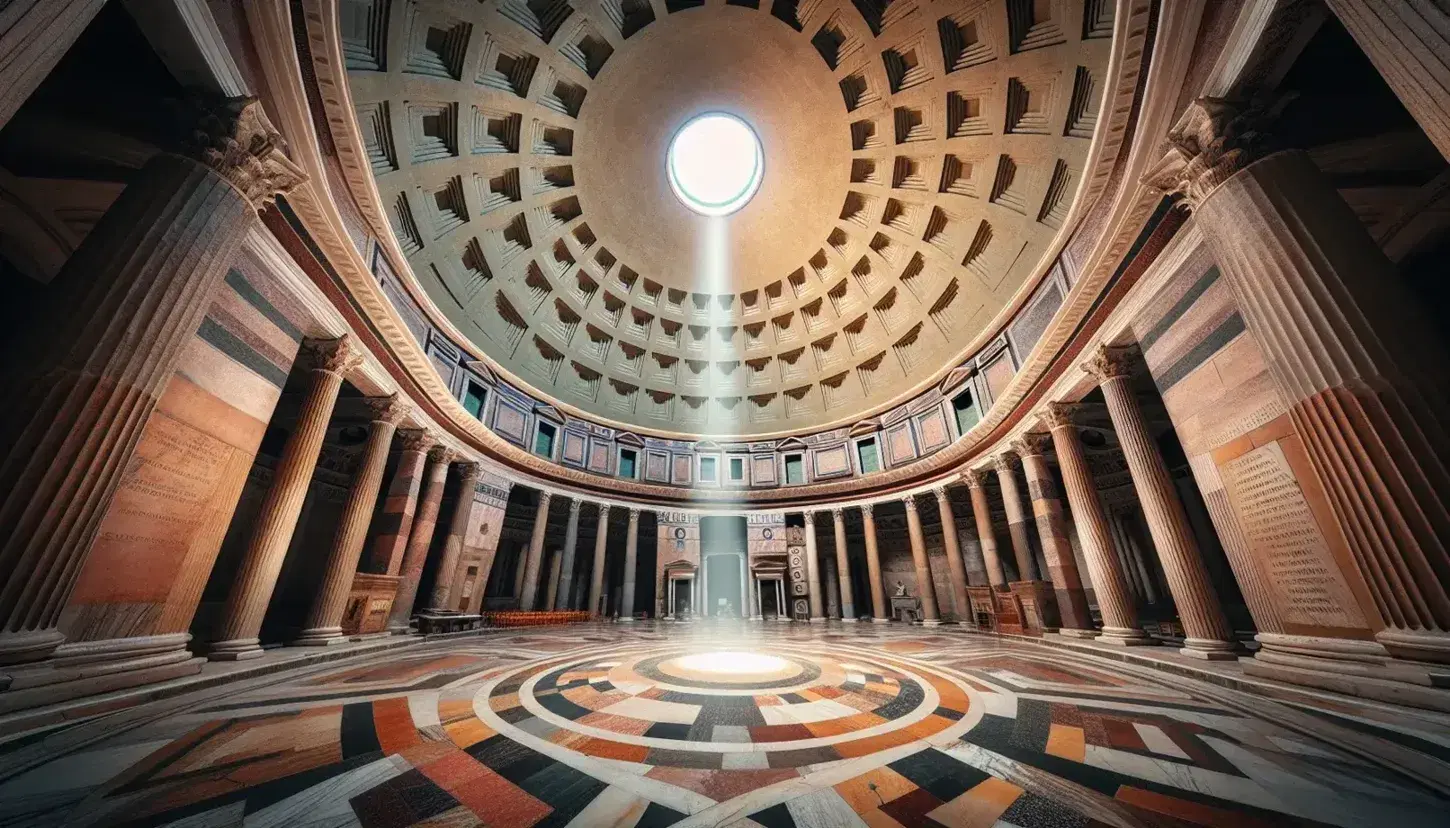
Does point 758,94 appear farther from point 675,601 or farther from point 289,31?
point 675,601

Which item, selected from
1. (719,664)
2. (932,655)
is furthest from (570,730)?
(932,655)

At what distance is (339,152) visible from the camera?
809cm

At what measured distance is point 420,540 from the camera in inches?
475

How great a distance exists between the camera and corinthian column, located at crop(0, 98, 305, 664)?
3504 millimetres

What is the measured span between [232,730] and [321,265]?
26.4ft

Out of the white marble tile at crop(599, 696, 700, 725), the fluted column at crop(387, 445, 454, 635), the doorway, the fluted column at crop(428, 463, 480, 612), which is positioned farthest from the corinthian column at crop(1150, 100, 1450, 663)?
A: the doorway

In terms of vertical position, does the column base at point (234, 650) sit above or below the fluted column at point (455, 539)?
below

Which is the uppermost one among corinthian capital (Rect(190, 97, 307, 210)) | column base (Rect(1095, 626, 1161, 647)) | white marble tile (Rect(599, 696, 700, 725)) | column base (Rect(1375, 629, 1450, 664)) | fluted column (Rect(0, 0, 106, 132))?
corinthian capital (Rect(190, 97, 307, 210))

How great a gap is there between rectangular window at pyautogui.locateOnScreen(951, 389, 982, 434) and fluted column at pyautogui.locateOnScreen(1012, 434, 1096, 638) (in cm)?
273

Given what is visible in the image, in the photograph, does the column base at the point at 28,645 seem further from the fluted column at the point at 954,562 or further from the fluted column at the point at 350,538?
the fluted column at the point at 954,562

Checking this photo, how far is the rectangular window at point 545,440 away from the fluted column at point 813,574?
39.9ft

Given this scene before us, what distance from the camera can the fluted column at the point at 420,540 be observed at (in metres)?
11.1

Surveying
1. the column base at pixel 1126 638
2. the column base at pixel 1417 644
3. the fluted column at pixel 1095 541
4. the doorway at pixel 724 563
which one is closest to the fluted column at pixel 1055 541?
the fluted column at pixel 1095 541

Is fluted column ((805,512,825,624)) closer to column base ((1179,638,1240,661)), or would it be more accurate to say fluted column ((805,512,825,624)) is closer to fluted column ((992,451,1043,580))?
fluted column ((992,451,1043,580))
